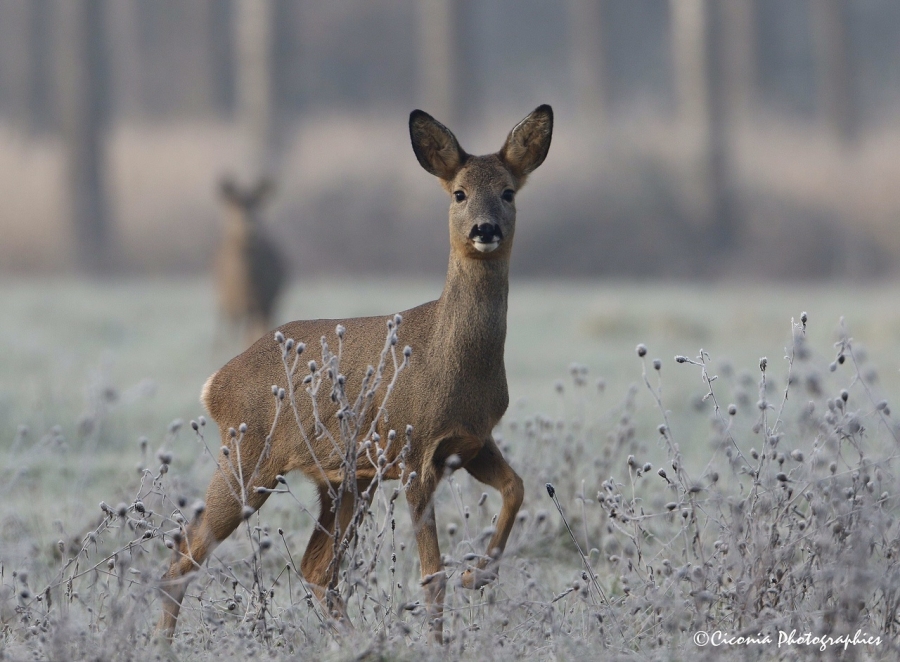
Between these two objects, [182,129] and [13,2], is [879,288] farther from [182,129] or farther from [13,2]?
[13,2]

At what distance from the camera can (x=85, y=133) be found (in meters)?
23.2

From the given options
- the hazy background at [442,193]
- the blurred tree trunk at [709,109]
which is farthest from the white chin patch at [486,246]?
the blurred tree trunk at [709,109]

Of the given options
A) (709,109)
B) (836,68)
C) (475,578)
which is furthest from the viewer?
(836,68)

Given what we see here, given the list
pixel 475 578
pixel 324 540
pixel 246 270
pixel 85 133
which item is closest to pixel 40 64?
pixel 85 133

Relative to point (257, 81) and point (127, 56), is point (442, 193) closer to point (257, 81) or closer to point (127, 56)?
point (257, 81)

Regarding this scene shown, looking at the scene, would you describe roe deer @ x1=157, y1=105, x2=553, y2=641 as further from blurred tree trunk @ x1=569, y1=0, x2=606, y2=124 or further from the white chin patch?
blurred tree trunk @ x1=569, y1=0, x2=606, y2=124

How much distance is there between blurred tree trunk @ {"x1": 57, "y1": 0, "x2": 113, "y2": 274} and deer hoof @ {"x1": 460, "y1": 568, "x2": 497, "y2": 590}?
19501 mm

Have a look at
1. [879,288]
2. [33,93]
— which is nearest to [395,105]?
[33,93]

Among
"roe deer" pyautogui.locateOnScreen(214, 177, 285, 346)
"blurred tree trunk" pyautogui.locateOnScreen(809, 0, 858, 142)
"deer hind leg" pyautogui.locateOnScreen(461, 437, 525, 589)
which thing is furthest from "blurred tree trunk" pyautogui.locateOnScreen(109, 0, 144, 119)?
"deer hind leg" pyautogui.locateOnScreen(461, 437, 525, 589)

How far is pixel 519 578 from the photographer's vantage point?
4.50 m

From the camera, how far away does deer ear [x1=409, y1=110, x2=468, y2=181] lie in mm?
4562

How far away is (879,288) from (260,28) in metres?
11.5

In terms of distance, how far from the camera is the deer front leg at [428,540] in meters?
4.09

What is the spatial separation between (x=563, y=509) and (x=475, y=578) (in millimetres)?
2225
